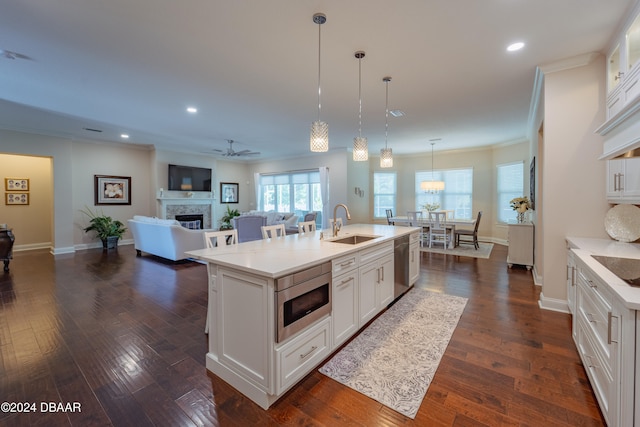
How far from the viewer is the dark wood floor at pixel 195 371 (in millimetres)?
1641

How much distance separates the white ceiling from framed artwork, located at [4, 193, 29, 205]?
2593mm

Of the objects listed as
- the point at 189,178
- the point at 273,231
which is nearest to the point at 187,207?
the point at 189,178

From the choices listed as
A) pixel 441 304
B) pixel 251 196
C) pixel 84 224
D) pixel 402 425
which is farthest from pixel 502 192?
pixel 84 224

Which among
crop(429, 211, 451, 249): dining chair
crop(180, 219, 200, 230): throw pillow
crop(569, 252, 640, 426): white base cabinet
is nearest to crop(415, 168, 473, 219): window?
crop(429, 211, 451, 249): dining chair

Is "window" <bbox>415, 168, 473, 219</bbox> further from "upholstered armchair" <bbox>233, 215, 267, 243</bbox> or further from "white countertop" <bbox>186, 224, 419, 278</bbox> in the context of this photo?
"white countertop" <bbox>186, 224, 419, 278</bbox>

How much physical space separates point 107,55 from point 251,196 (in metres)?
8.05

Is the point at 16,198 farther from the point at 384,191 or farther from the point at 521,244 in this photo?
the point at 521,244

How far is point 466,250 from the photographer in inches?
257

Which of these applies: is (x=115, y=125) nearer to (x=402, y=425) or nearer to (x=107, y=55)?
(x=107, y=55)

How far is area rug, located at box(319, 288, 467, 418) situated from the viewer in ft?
6.08

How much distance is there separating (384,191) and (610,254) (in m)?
7.17

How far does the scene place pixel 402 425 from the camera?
5.20ft

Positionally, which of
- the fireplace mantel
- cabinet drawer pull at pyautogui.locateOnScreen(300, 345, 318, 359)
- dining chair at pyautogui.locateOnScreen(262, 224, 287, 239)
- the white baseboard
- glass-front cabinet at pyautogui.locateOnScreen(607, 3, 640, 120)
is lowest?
the white baseboard

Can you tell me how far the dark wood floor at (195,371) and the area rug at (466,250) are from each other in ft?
7.68
